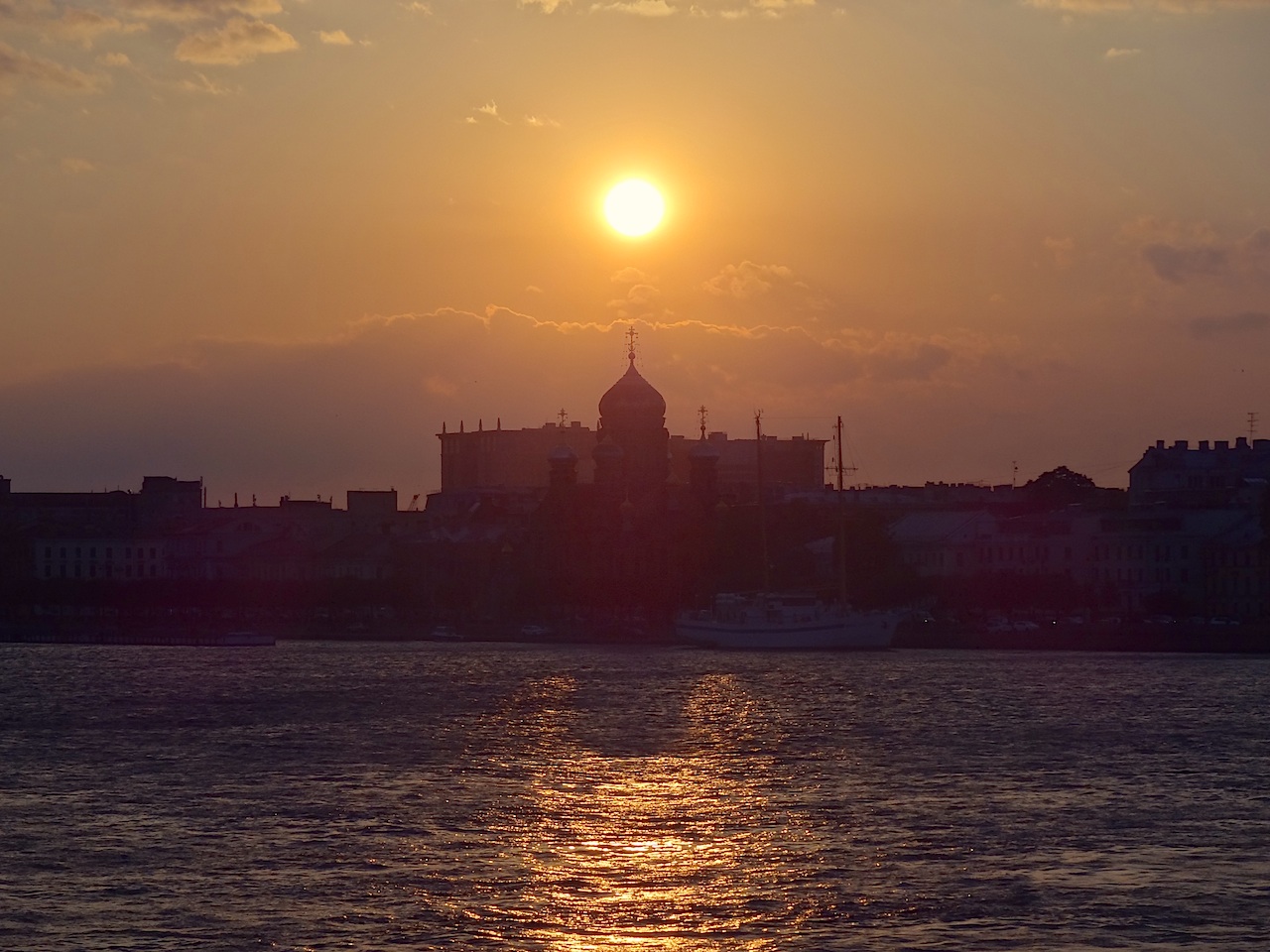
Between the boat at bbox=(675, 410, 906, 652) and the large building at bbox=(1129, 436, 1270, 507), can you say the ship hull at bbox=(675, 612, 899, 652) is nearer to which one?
the boat at bbox=(675, 410, 906, 652)

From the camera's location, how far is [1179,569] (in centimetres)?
10112

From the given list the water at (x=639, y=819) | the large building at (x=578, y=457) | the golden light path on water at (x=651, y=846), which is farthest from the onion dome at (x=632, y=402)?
the golden light path on water at (x=651, y=846)

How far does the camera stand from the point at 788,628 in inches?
3447

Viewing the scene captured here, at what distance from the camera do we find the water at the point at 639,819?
79.2 ft

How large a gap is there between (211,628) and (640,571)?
20070 mm

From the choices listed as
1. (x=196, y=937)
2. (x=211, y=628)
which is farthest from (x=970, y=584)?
(x=196, y=937)

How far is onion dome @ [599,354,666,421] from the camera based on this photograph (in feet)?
382

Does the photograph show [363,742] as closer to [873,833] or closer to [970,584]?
[873,833]

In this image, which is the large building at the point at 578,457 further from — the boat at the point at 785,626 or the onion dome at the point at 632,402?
the boat at the point at 785,626

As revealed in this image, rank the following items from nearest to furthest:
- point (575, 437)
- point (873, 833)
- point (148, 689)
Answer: point (873, 833) → point (148, 689) → point (575, 437)

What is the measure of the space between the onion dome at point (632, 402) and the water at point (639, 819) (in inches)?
2244

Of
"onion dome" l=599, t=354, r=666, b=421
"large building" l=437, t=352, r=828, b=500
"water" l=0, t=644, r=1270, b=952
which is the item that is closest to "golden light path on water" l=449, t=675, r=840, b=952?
"water" l=0, t=644, r=1270, b=952

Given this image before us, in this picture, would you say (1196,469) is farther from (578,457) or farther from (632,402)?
(578,457)

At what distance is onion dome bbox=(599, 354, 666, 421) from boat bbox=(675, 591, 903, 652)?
26491mm
